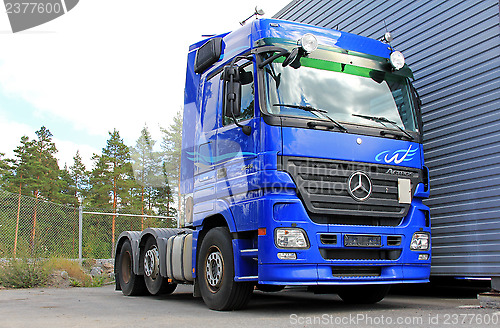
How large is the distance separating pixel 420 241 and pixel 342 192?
1292mm

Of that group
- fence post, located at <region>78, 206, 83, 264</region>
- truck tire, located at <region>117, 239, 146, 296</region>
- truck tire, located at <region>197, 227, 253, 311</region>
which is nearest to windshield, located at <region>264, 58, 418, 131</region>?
truck tire, located at <region>197, 227, 253, 311</region>

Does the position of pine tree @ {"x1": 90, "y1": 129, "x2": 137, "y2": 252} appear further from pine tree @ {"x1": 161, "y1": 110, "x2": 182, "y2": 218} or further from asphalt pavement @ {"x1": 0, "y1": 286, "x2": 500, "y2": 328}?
asphalt pavement @ {"x1": 0, "y1": 286, "x2": 500, "y2": 328}

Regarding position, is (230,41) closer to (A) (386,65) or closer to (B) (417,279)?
(A) (386,65)

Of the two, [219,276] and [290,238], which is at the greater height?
[290,238]

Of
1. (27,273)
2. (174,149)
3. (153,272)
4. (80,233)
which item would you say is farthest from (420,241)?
(80,233)

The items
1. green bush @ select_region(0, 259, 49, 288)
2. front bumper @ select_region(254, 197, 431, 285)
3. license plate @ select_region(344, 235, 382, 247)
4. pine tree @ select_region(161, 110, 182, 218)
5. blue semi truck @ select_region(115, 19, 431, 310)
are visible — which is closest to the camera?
front bumper @ select_region(254, 197, 431, 285)

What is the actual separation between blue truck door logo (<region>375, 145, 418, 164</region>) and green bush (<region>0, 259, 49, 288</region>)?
8431mm

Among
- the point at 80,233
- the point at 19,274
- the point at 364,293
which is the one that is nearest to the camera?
the point at 364,293

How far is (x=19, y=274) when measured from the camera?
36.3 feet

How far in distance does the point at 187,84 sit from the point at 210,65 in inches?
34.9

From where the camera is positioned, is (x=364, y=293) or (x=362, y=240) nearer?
(x=362, y=240)

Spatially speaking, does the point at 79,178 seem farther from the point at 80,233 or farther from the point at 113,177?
the point at 80,233

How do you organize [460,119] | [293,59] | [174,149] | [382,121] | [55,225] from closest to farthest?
[293,59]
[382,121]
[460,119]
[174,149]
[55,225]

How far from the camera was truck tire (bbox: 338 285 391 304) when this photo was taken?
7.06 m
